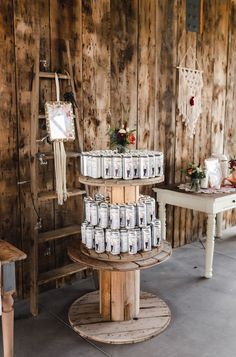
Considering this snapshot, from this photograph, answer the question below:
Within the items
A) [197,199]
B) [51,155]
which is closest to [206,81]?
[197,199]

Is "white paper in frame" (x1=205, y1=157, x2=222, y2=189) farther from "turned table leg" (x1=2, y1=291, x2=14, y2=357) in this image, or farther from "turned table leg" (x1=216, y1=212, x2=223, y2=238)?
"turned table leg" (x1=2, y1=291, x2=14, y2=357)

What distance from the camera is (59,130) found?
2824 millimetres

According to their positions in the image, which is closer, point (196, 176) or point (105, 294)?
point (105, 294)

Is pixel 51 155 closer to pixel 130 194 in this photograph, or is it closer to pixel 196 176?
→ pixel 130 194

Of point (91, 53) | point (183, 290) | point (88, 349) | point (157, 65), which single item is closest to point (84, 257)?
point (88, 349)

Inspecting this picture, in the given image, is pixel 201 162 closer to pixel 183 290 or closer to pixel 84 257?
pixel 183 290

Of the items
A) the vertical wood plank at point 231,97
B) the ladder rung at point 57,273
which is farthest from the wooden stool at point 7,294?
the vertical wood plank at point 231,97

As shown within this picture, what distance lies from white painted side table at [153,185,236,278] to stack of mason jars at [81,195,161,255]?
924 millimetres

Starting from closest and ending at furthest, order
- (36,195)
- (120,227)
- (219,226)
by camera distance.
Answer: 1. (120,227)
2. (36,195)
3. (219,226)

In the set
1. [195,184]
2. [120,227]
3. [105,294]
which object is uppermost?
[195,184]

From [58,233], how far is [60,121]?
0.85 m

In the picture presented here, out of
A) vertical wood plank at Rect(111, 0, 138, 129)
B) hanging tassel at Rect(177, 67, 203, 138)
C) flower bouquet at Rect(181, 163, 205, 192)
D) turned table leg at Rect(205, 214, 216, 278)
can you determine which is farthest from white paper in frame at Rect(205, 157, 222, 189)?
vertical wood plank at Rect(111, 0, 138, 129)

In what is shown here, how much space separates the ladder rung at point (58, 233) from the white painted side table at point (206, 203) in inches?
41.0

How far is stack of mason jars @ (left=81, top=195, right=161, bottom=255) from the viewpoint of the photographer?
8.10 ft
